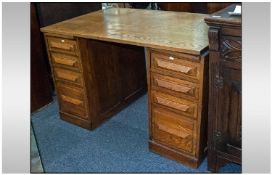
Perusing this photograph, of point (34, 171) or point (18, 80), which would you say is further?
point (34, 171)

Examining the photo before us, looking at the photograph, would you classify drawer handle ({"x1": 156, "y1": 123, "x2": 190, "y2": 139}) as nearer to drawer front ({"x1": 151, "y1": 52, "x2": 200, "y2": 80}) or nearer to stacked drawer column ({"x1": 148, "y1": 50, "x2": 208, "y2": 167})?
stacked drawer column ({"x1": 148, "y1": 50, "x2": 208, "y2": 167})

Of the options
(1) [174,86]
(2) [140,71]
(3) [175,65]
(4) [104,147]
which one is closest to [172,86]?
(1) [174,86]

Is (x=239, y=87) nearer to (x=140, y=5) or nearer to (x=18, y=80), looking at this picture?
(x=18, y=80)

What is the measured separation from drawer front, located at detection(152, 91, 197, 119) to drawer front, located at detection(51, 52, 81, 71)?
0.58m

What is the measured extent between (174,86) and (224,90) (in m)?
0.26

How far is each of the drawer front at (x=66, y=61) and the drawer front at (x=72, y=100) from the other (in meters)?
0.16

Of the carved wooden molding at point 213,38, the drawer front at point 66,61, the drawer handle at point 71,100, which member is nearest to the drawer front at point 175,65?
the carved wooden molding at point 213,38

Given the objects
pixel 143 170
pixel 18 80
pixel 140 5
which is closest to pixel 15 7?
pixel 18 80

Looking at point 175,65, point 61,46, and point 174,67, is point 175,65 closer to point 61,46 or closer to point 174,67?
point 174,67

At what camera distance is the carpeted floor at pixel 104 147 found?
188 cm

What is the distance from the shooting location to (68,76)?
7.10ft

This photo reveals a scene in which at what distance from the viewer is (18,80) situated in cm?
116

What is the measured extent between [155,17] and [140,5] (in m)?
1.16

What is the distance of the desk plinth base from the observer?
1807mm
